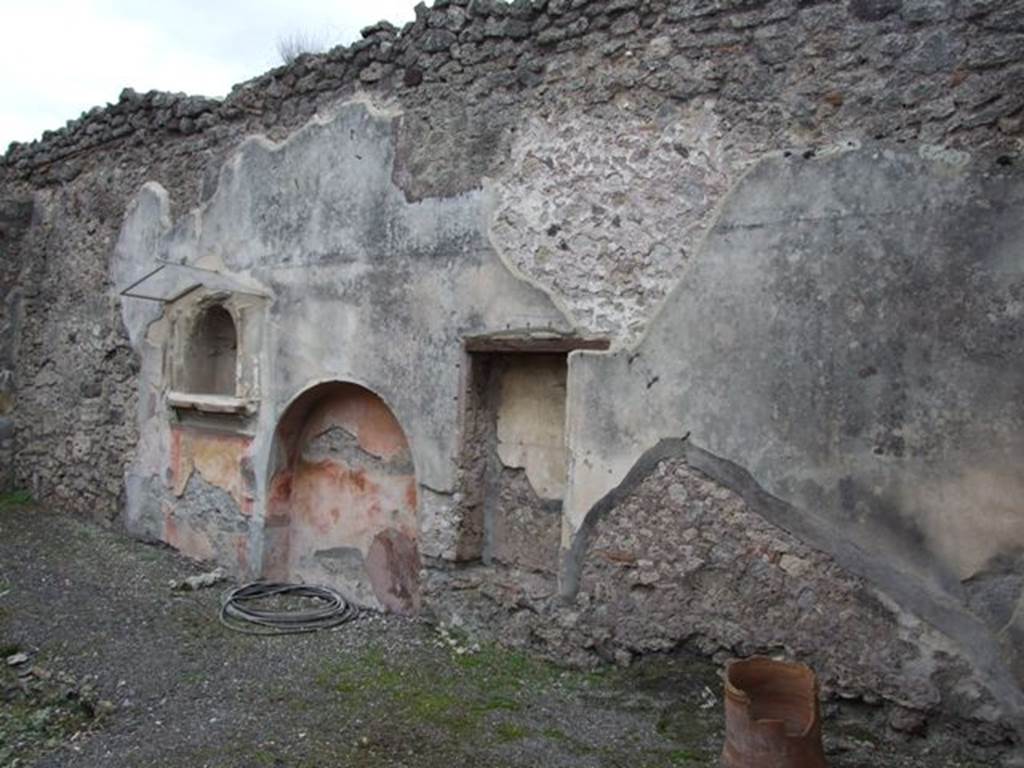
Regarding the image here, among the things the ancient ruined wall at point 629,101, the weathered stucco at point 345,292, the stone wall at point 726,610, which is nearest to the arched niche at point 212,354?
the weathered stucco at point 345,292

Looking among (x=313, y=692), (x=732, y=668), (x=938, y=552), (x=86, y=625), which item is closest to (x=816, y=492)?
(x=938, y=552)

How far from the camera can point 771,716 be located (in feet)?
9.99

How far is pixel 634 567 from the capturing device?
3.75m

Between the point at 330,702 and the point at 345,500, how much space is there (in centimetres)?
177

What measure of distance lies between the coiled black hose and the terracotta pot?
237 centimetres

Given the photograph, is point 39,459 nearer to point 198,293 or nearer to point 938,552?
point 198,293

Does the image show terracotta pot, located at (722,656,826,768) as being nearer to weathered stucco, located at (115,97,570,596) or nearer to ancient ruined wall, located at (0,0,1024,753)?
ancient ruined wall, located at (0,0,1024,753)

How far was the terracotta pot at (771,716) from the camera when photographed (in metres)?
2.67

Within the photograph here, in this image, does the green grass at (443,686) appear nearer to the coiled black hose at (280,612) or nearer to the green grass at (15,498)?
the coiled black hose at (280,612)

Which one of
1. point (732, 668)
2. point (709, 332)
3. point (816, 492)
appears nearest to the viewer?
point (732, 668)

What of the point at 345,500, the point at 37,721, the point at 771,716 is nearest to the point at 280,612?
the point at 345,500

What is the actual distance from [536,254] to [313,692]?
2.13 m

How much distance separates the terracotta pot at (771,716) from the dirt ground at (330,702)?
257 mm

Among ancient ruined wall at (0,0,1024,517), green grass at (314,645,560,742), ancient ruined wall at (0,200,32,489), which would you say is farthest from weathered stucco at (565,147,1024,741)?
ancient ruined wall at (0,200,32,489)
